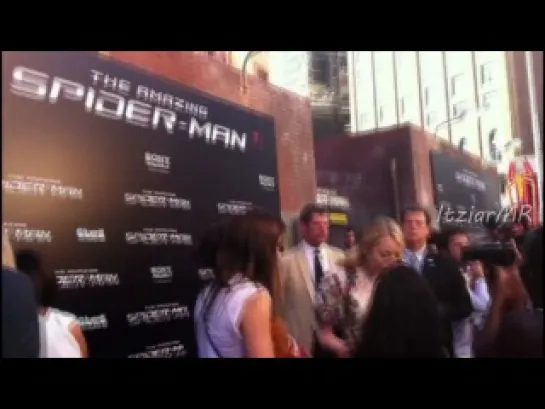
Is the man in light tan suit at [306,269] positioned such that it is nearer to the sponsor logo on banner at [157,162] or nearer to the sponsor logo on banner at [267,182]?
the sponsor logo on banner at [267,182]

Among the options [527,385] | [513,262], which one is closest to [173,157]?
[513,262]

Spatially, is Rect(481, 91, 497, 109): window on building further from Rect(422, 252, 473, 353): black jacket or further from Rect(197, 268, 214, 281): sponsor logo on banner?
Rect(197, 268, 214, 281): sponsor logo on banner

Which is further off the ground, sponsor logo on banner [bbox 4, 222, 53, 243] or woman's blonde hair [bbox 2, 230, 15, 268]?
sponsor logo on banner [bbox 4, 222, 53, 243]

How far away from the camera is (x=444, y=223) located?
309cm

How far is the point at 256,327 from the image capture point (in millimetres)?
2486

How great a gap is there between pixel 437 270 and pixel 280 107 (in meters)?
1.11

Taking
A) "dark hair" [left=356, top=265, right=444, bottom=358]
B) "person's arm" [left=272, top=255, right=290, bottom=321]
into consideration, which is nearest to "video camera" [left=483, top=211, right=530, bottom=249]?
"dark hair" [left=356, top=265, right=444, bottom=358]

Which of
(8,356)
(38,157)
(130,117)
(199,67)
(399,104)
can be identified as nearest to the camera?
(8,356)

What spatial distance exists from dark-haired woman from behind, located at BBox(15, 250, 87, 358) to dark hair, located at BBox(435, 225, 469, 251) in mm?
1735

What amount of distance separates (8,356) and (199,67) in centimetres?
154

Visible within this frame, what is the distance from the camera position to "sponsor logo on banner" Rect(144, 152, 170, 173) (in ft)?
9.24

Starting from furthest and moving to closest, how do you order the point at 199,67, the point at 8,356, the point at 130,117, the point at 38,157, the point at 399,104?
the point at 399,104
the point at 199,67
the point at 130,117
the point at 38,157
the point at 8,356

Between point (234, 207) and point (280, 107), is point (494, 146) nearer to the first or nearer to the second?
point (280, 107)
